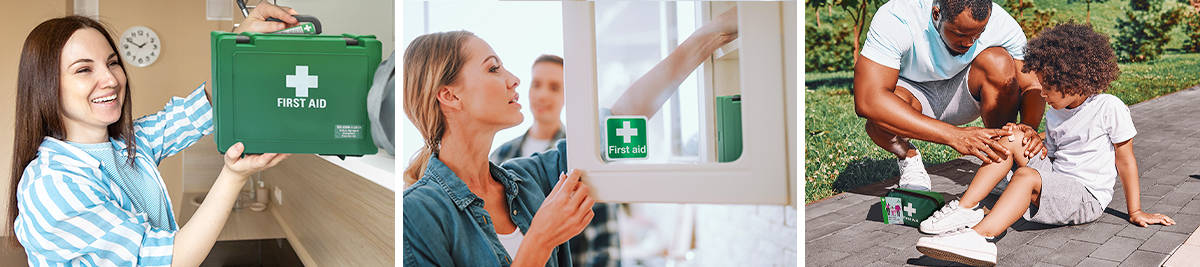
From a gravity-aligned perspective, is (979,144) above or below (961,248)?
above

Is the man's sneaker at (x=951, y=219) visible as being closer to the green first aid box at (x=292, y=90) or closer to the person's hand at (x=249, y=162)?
the green first aid box at (x=292, y=90)

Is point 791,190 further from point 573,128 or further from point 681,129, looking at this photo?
point 573,128

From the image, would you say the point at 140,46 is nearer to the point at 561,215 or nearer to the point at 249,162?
the point at 249,162

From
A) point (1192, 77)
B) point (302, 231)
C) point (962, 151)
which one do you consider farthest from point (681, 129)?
point (302, 231)

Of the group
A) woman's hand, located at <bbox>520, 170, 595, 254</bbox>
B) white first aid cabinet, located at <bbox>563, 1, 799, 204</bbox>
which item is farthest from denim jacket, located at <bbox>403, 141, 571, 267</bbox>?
white first aid cabinet, located at <bbox>563, 1, 799, 204</bbox>

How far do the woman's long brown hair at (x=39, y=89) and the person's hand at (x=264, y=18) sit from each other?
1.01 ft

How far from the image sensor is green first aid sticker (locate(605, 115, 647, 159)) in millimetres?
1696

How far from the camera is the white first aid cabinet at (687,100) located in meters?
1.68

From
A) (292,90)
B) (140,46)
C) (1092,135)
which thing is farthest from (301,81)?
(140,46)

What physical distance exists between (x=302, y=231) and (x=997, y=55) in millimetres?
2287

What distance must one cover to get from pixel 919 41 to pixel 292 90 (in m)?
1.43

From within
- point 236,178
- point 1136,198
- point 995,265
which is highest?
point 236,178

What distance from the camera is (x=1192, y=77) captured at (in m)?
1.69

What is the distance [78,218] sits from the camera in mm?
1331
